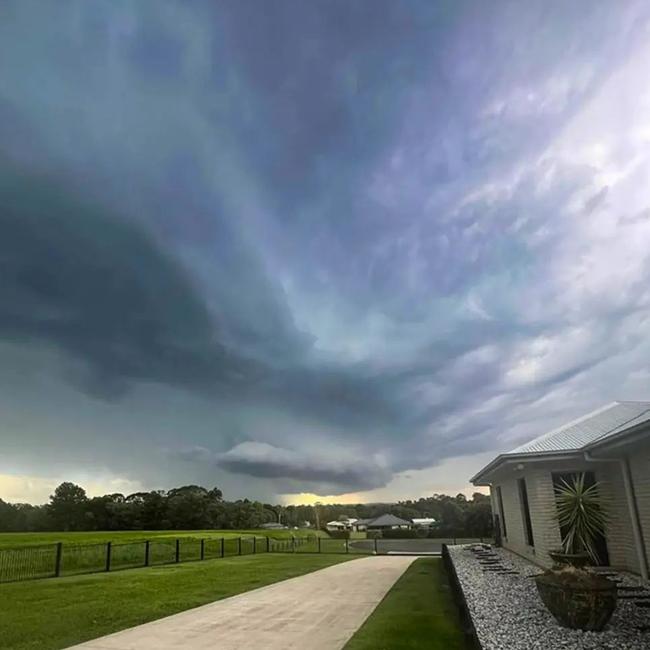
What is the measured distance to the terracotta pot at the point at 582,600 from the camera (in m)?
6.10

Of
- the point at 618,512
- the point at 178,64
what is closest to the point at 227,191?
the point at 178,64

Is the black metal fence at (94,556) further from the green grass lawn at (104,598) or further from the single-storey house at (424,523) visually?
the single-storey house at (424,523)

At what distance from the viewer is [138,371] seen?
19.8 m

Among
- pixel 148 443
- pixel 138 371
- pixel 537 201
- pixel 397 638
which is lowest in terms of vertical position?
pixel 397 638

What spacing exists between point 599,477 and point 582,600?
600 centimetres

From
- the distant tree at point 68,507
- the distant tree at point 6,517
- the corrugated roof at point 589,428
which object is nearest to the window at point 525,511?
the corrugated roof at point 589,428

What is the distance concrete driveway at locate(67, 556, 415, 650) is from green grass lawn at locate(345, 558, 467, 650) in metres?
0.27

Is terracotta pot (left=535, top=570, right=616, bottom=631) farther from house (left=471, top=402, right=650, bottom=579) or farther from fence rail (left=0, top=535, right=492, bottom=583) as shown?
A: fence rail (left=0, top=535, right=492, bottom=583)

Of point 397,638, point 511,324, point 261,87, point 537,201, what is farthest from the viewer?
point 511,324

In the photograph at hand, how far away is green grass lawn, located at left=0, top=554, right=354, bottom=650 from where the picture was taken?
7727 mm

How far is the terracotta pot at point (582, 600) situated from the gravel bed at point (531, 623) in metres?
0.10

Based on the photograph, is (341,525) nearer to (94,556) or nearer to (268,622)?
(94,556)

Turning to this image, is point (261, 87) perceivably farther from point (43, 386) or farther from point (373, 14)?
point (43, 386)

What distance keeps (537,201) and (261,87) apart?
6913 millimetres
